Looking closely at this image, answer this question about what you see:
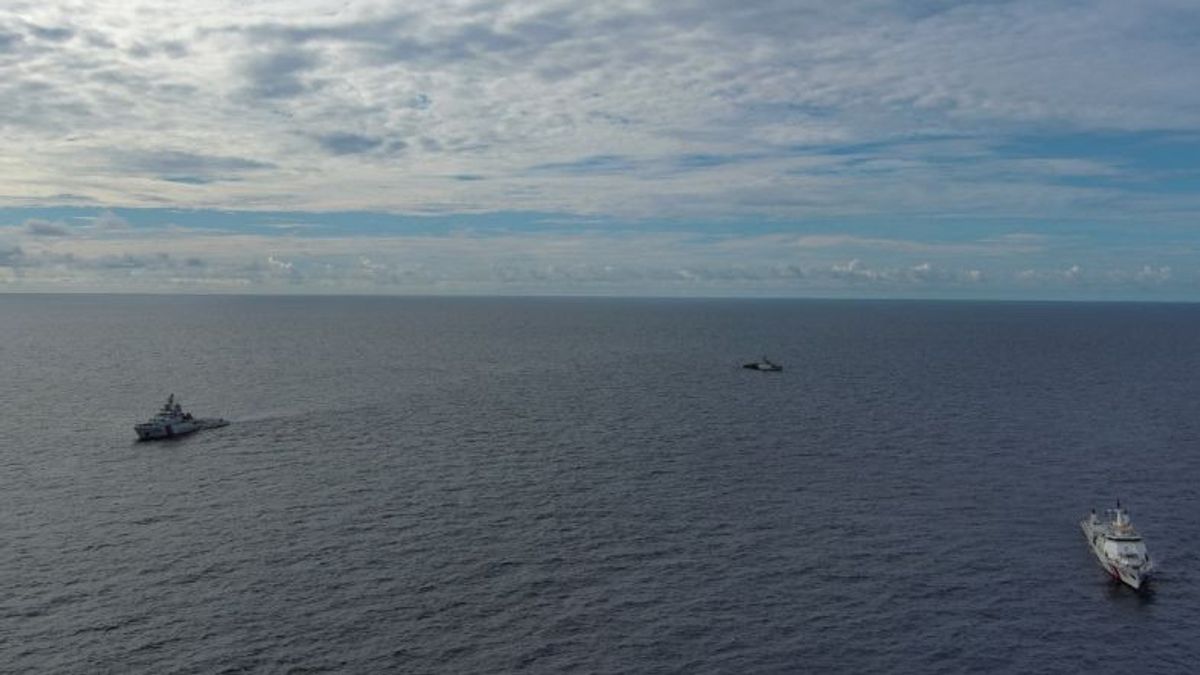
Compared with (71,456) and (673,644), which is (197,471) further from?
(673,644)

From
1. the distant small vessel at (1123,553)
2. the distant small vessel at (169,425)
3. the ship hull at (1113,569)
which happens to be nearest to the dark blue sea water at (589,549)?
the ship hull at (1113,569)

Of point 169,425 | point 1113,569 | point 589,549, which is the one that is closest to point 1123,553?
point 1113,569

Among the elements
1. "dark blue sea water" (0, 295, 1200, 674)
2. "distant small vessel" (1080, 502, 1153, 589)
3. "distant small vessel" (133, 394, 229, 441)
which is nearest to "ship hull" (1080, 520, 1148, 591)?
"distant small vessel" (1080, 502, 1153, 589)

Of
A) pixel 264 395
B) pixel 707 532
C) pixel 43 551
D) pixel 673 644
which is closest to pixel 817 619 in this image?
pixel 673 644

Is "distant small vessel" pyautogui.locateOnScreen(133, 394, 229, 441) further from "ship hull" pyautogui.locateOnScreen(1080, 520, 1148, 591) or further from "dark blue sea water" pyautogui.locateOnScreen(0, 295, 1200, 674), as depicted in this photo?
"ship hull" pyautogui.locateOnScreen(1080, 520, 1148, 591)

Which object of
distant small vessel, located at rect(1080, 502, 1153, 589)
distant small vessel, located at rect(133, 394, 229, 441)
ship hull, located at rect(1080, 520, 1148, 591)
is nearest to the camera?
ship hull, located at rect(1080, 520, 1148, 591)

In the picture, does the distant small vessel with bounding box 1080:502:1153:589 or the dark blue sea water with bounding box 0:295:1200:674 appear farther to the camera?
the distant small vessel with bounding box 1080:502:1153:589

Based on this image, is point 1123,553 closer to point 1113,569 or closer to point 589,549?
point 1113,569

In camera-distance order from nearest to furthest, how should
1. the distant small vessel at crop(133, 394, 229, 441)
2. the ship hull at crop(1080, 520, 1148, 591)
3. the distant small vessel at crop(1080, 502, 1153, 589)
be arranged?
1. the ship hull at crop(1080, 520, 1148, 591)
2. the distant small vessel at crop(1080, 502, 1153, 589)
3. the distant small vessel at crop(133, 394, 229, 441)
